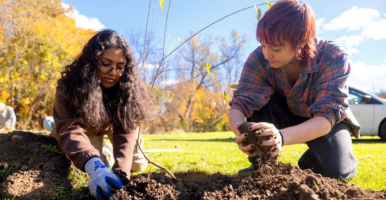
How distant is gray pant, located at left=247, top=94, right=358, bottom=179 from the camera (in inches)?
90.6

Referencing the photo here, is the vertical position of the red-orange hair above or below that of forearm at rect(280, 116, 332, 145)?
above

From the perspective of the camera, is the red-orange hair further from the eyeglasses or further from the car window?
the car window

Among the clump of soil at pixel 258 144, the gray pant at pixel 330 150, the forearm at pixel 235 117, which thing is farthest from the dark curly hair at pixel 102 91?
the gray pant at pixel 330 150

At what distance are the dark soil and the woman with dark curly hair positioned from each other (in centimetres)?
35

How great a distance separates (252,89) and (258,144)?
0.92 metres

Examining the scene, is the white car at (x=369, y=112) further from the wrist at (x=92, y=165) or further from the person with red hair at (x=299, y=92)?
the wrist at (x=92, y=165)

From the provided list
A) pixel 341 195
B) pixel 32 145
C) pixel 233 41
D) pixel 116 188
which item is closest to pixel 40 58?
pixel 32 145

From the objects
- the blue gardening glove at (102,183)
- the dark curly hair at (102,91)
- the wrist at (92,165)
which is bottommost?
the blue gardening glove at (102,183)

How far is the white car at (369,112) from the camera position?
289 inches

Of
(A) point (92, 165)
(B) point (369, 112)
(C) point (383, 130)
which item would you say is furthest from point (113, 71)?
(C) point (383, 130)

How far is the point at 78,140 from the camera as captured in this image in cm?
194

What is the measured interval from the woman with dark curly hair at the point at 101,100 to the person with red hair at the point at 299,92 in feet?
3.07

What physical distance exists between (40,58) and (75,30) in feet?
9.86

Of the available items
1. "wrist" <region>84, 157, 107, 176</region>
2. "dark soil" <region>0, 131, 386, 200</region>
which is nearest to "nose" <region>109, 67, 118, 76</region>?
"wrist" <region>84, 157, 107, 176</region>
